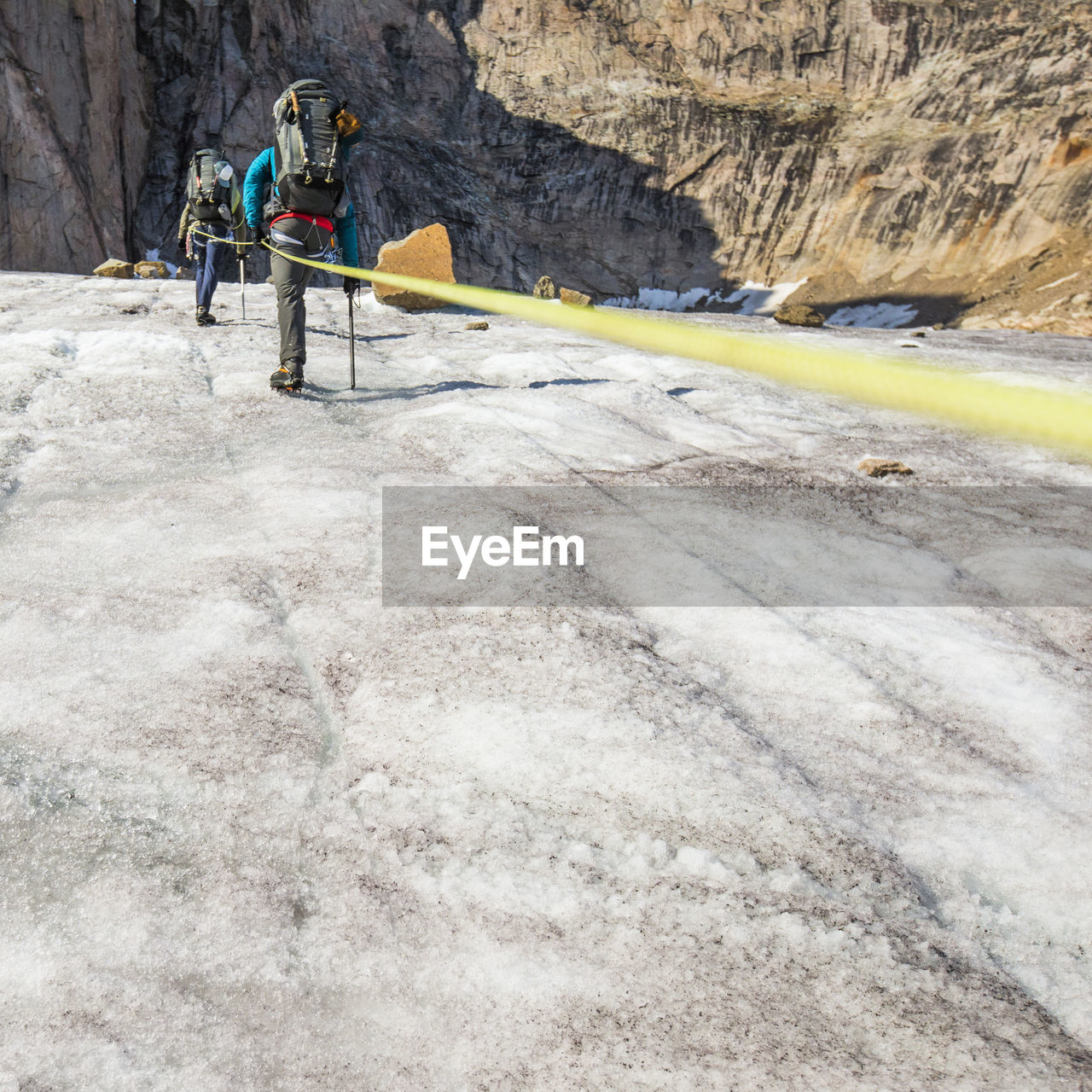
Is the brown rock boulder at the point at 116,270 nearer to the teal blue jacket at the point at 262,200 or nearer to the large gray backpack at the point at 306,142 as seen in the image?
the teal blue jacket at the point at 262,200

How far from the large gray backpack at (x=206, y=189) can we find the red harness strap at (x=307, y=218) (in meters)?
3.15

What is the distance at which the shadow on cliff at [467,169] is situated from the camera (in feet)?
89.5

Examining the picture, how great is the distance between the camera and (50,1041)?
137 cm

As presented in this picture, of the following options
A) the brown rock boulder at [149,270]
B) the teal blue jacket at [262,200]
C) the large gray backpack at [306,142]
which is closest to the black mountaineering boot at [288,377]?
the teal blue jacket at [262,200]

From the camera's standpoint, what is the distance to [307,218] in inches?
214

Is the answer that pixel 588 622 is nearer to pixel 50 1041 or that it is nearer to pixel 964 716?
pixel 964 716

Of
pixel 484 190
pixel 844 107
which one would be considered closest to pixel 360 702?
pixel 484 190

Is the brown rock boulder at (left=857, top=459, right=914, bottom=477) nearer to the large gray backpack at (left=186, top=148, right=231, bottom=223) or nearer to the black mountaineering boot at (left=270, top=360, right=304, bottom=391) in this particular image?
the black mountaineering boot at (left=270, top=360, right=304, bottom=391)

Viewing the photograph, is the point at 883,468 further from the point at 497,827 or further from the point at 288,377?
the point at 288,377

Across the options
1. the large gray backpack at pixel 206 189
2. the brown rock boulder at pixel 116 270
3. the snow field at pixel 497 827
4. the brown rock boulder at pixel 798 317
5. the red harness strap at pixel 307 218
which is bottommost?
the snow field at pixel 497 827

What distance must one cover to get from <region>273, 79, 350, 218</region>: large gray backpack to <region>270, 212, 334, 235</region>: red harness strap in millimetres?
91

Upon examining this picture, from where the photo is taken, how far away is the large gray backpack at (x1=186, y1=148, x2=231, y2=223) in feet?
26.1

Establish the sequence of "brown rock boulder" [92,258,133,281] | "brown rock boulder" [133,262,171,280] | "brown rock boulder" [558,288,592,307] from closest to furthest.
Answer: "brown rock boulder" [92,258,133,281] < "brown rock boulder" [558,288,592,307] < "brown rock boulder" [133,262,171,280]

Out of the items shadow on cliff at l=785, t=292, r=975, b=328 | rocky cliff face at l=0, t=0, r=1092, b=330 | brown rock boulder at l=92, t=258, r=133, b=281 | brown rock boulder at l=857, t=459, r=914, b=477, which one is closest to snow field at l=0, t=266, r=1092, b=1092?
brown rock boulder at l=857, t=459, r=914, b=477
